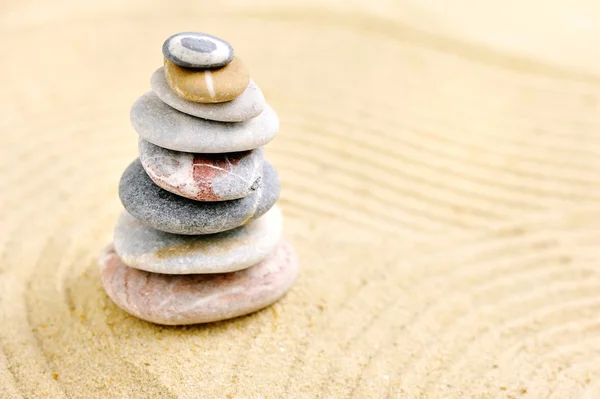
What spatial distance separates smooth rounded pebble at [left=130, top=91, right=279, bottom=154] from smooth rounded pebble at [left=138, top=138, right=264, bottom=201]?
10 cm

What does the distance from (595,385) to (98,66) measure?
485 centimetres

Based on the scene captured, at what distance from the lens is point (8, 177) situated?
15.1 feet

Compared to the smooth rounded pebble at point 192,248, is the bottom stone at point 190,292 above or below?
below

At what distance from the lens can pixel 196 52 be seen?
9.36 feet

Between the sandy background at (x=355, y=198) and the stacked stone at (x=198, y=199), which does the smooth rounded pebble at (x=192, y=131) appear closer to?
the stacked stone at (x=198, y=199)

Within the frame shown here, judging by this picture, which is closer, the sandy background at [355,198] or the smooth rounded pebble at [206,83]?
the smooth rounded pebble at [206,83]

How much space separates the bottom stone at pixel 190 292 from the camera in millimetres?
3285

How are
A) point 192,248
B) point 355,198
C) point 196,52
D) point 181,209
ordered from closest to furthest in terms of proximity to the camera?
point 196,52, point 181,209, point 192,248, point 355,198

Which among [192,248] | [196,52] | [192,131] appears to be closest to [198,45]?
[196,52]

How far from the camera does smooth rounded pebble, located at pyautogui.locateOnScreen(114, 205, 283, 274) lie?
10.6 ft

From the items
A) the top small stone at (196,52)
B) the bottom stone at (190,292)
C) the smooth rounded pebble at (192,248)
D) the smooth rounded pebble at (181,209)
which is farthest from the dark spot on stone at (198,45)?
the bottom stone at (190,292)

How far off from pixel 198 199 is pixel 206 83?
56 centimetres

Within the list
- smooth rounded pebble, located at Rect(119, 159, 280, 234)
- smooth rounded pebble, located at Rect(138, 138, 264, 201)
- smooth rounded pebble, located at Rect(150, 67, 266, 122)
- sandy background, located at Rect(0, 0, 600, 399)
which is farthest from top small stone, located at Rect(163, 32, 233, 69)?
sandy background, located at Rect(0, 0, 600, 399)

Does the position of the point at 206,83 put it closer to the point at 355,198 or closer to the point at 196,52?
the point at 196,52
